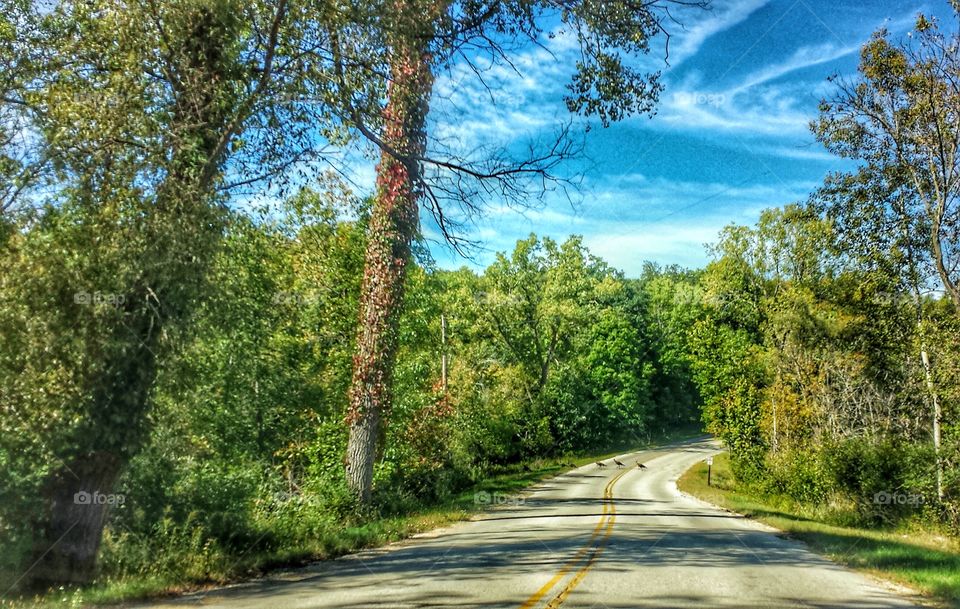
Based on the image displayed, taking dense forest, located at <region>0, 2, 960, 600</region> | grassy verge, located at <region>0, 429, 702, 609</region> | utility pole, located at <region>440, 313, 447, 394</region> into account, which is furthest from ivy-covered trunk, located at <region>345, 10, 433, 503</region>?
utility pole, located at <region>440, 313, 447, 394</region>

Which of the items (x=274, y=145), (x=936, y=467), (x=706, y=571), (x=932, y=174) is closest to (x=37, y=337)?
(x=274, y=145)

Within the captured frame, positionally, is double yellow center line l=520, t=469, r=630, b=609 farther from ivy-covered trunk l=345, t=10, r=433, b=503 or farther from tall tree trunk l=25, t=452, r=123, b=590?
ivy-covered trunk l=345, t=10, r=433, b=503

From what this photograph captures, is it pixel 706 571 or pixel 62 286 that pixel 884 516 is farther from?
pixel 62 286

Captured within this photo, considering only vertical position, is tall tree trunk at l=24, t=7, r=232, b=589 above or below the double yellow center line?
above

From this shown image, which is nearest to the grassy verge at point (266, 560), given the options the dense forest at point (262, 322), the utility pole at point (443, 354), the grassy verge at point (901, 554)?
the dense forest at point (262, 322)

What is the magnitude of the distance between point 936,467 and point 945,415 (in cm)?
159

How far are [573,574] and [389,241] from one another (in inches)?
286

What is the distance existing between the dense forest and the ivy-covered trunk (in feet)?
0.23

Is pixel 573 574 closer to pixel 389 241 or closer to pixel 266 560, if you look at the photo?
pixel 266 560

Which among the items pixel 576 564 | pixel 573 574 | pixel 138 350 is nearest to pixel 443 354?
pixel 576 564

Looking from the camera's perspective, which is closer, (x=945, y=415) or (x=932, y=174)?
(x=932, y=174)

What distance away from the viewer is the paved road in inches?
281

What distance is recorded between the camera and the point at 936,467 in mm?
19891

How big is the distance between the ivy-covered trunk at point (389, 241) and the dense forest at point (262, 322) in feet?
0.23
